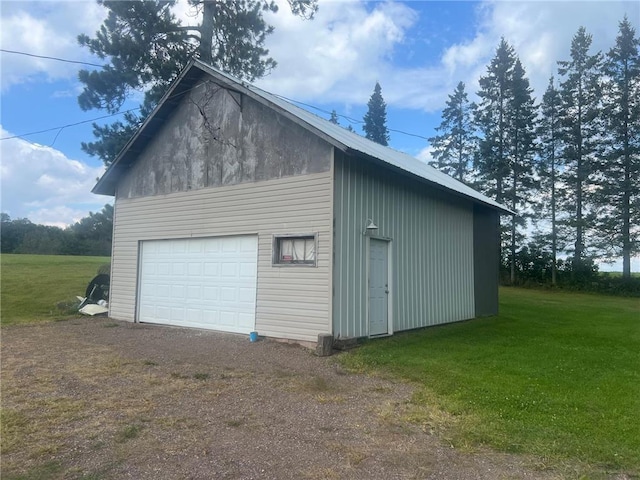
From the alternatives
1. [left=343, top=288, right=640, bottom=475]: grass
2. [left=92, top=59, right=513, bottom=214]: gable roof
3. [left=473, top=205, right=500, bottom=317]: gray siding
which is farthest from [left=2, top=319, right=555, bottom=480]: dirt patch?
[left=473, top=205, right=500, bottom=317]: gray siding

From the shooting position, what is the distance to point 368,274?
935 cm

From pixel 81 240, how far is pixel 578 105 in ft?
141

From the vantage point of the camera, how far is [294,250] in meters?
9.34

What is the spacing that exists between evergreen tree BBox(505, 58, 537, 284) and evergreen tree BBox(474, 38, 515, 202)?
51cm

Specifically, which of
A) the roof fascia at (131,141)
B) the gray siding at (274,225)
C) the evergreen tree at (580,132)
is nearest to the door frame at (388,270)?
the gray siding at (274,225)

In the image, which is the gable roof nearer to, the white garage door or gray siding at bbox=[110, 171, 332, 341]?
gray siding at bbox=[110, 171, 332, 341]

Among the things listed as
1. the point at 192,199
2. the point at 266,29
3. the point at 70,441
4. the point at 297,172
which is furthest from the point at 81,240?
the point at 70,441

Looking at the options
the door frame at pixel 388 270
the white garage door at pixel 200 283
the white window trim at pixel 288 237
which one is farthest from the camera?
the white garage door at pixel 200 283

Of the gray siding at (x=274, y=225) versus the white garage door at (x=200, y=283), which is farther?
the white garage door at (x=200, y=283)

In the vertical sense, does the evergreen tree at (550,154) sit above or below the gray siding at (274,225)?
above

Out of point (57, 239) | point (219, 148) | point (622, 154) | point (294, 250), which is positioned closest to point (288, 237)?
point (294, 250)

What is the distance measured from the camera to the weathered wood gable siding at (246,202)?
885 cm

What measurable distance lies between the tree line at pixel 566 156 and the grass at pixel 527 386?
19.5m

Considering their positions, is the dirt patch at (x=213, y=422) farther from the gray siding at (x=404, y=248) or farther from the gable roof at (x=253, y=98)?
the gable roof at (x=253, y=98)
